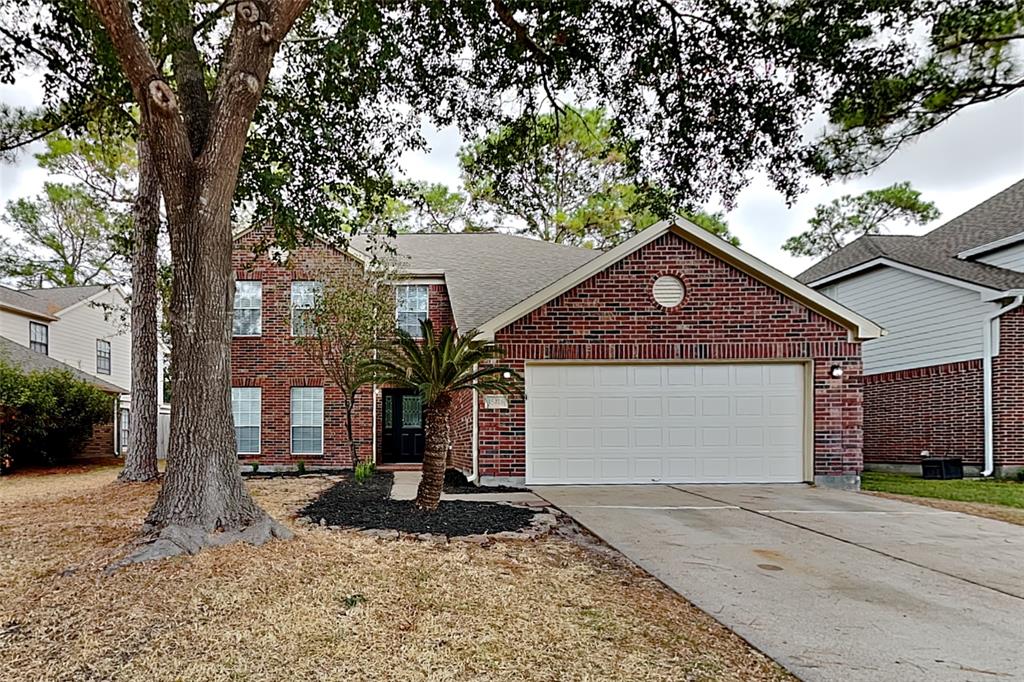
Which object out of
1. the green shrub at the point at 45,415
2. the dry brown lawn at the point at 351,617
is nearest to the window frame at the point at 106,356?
the green shrub at the point at 45,415

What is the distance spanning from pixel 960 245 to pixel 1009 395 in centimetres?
446

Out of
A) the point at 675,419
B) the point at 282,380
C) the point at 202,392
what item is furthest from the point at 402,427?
the point at 202,392

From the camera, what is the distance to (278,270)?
50.5 ft

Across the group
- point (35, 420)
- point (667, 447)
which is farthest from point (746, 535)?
point (35, 420)

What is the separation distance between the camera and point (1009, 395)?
1270 cm

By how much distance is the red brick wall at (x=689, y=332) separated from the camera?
10.7 metres

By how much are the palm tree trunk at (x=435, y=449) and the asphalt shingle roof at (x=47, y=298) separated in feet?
56.4

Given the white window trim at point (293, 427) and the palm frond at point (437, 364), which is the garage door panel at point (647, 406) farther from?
the white window trim at point (293, 427)

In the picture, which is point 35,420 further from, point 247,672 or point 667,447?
point 247,672

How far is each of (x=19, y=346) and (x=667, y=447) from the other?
58.2 feet

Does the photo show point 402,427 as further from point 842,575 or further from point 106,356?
point 106,356

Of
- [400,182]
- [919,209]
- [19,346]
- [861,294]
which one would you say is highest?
[919,209]

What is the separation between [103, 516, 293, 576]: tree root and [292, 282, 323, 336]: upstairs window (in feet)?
25.1

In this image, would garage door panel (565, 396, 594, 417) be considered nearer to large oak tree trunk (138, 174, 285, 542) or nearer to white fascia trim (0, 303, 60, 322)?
large oak tree trunk (138, 174, 285, 542)
